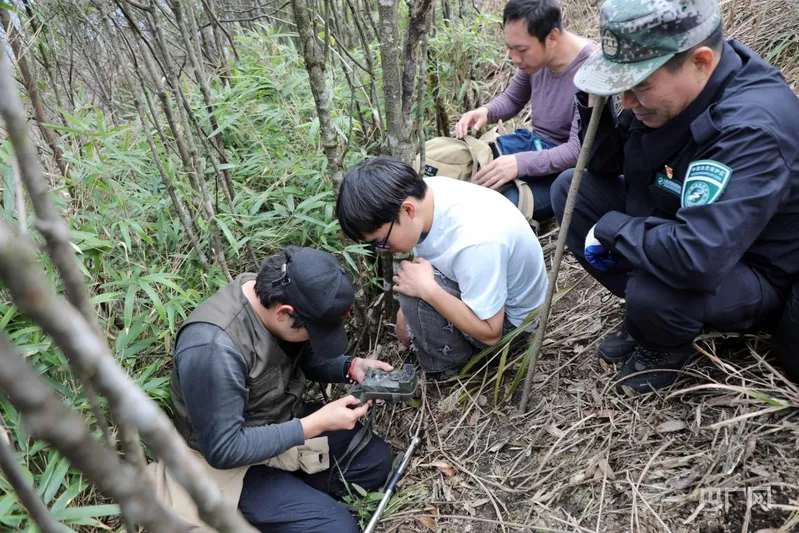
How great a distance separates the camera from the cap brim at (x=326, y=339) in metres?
Answer: 2.05

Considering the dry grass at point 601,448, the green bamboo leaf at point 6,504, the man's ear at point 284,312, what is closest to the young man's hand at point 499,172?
the dry grass at point 601,448

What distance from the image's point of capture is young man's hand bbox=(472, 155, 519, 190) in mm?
3172

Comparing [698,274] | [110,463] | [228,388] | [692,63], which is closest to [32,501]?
[110,463]

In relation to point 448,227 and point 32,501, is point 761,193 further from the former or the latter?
point 32,501

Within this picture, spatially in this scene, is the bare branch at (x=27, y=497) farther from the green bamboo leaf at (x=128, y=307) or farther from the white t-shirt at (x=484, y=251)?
the white t-shirt at (x=484, y=251)

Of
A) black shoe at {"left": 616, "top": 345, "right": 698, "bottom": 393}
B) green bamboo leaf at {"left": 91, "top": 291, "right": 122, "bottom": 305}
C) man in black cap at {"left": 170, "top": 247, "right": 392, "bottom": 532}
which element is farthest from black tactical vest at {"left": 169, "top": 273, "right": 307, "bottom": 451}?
black shoe at {"left": 616, "top": 345, "right": 698, "bottom": 393}

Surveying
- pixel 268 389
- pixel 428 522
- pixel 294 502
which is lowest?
pixel 428 522

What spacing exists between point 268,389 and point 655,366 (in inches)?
58.5

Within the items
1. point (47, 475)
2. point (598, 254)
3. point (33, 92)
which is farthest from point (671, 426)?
point (33, 92)

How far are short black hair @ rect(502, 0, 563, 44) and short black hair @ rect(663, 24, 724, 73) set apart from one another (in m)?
1.49

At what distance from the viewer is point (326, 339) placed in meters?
2.08

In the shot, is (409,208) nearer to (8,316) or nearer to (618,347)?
(618,347)

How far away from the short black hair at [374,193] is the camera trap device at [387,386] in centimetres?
61

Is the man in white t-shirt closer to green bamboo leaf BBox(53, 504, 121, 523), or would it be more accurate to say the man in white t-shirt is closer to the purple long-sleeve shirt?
the purple long-sleeve shirt
